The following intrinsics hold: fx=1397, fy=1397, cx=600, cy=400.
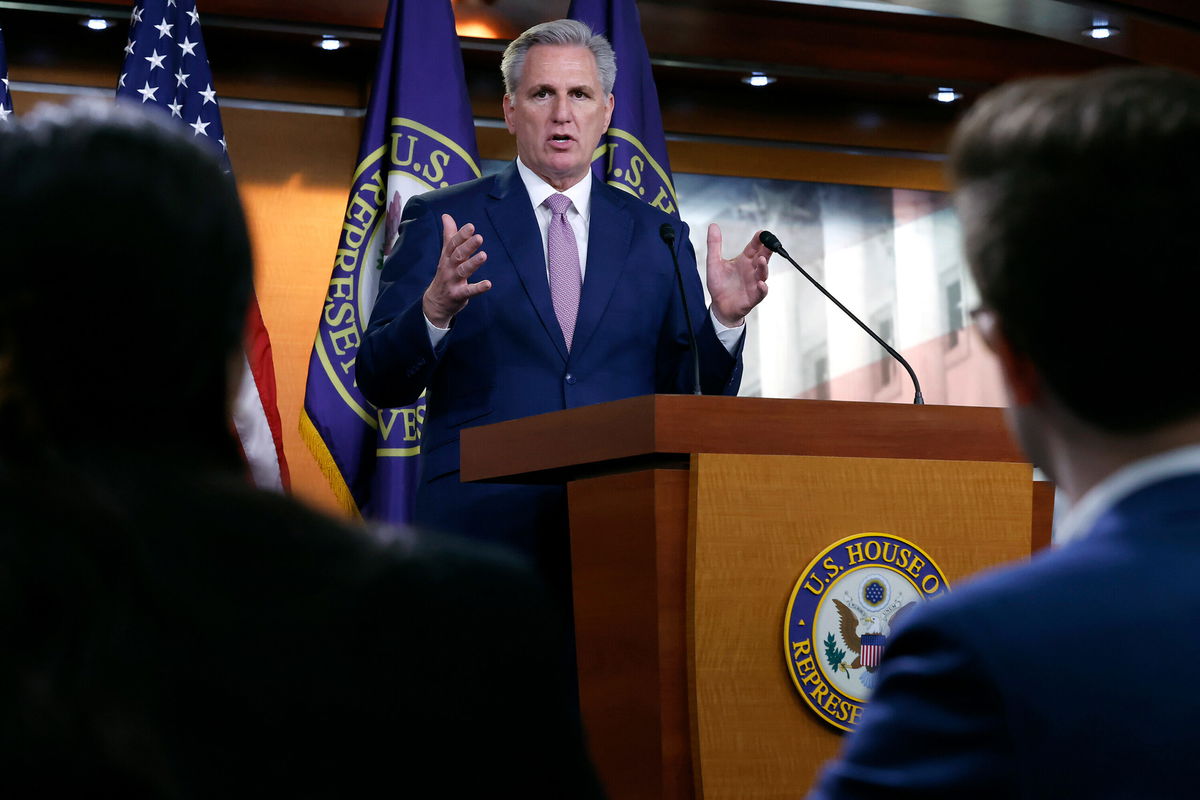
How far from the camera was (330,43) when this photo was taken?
5.40m

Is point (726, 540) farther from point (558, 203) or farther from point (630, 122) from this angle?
point (630, 122)

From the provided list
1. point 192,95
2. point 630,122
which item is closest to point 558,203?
point 630,122

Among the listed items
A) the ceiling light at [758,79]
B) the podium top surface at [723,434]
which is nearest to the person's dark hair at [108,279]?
the podium top surface at [723,434]

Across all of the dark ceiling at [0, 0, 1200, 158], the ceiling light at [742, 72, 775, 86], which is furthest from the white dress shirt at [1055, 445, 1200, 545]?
the ceiling light at [742, 72, 775, 86]

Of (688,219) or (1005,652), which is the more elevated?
(688,219)

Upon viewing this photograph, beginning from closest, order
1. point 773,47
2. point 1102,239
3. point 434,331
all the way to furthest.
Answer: point 1102,239 < point 434,331 < point 773,47

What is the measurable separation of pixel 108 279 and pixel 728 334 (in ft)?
7.66

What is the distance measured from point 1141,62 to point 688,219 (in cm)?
206

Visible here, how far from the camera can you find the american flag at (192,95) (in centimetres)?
462

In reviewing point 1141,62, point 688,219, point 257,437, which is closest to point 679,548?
point 257,437

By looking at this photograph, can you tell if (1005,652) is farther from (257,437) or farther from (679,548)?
(257,437)

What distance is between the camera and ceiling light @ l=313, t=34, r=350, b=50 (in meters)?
5.37

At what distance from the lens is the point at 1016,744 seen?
752 millimetres

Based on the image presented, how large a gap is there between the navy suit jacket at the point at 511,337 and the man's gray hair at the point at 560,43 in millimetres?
415
